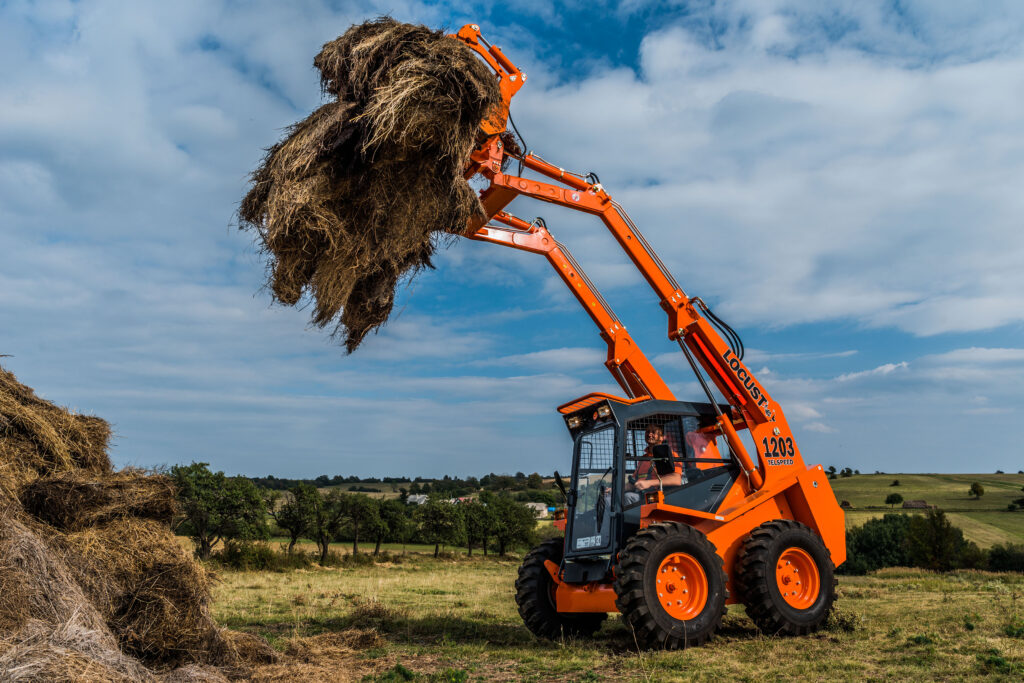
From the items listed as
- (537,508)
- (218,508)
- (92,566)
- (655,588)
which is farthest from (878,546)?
(92,566)

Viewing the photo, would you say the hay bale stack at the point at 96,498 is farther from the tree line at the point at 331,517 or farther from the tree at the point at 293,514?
the tree at the point at 293,514

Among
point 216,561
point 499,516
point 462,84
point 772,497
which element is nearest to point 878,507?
point 499,516

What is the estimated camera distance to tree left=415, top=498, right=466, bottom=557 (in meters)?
53.7

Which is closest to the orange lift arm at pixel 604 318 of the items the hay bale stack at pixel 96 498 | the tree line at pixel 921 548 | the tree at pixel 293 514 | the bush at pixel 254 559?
the hay bale stack at pixel 96 498

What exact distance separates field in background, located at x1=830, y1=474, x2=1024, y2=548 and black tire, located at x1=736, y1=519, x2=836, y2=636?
53.9 metres

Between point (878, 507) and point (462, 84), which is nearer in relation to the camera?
point (462, 84)

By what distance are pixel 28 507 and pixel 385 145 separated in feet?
15.7

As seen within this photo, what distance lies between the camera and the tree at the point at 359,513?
166ft

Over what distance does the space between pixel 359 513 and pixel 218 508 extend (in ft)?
42.8

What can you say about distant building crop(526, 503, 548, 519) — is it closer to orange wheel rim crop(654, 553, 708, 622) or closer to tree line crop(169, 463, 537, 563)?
tree line crop(169, 463, 537, 563)

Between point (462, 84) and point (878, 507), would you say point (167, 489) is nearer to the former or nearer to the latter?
point (462, 84)

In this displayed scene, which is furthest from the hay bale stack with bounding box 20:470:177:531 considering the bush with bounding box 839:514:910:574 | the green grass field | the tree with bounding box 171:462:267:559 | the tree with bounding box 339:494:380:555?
the bush with bounding box 839:514:910:574

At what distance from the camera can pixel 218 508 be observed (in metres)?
39.7

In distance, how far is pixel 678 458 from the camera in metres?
9.20
